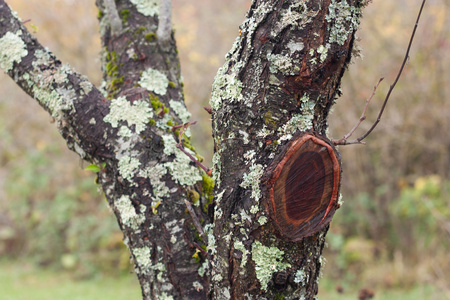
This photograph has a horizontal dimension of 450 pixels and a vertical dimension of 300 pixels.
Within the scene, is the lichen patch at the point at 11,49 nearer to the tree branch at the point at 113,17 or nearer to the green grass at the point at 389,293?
the tree branch at the point at 113,17

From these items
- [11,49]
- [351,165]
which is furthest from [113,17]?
[351,165]

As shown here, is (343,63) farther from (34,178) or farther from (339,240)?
(34,178)

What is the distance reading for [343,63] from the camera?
3.84 feet

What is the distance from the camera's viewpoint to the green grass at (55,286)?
598cm

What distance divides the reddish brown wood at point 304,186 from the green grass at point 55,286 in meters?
5.13

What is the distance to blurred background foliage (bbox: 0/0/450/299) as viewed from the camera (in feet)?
20.0

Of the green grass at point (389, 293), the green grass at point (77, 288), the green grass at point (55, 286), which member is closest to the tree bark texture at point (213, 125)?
the green grass at point (389, 293)

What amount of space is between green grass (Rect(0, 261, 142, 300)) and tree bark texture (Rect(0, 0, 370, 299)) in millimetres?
4681

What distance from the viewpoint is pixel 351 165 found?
693 centimetres

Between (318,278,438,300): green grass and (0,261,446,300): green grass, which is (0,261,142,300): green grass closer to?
(0,261,446,300): green grass

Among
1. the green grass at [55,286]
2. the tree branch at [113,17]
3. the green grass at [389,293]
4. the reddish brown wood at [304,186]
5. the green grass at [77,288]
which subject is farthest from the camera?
the green grass at [55,286]

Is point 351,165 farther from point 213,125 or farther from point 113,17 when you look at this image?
point 213,125

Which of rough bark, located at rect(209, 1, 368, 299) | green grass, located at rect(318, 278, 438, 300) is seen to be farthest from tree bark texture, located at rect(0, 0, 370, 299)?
green grass, located at rect(318, 278, 438, 300)

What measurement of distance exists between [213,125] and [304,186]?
336mm
